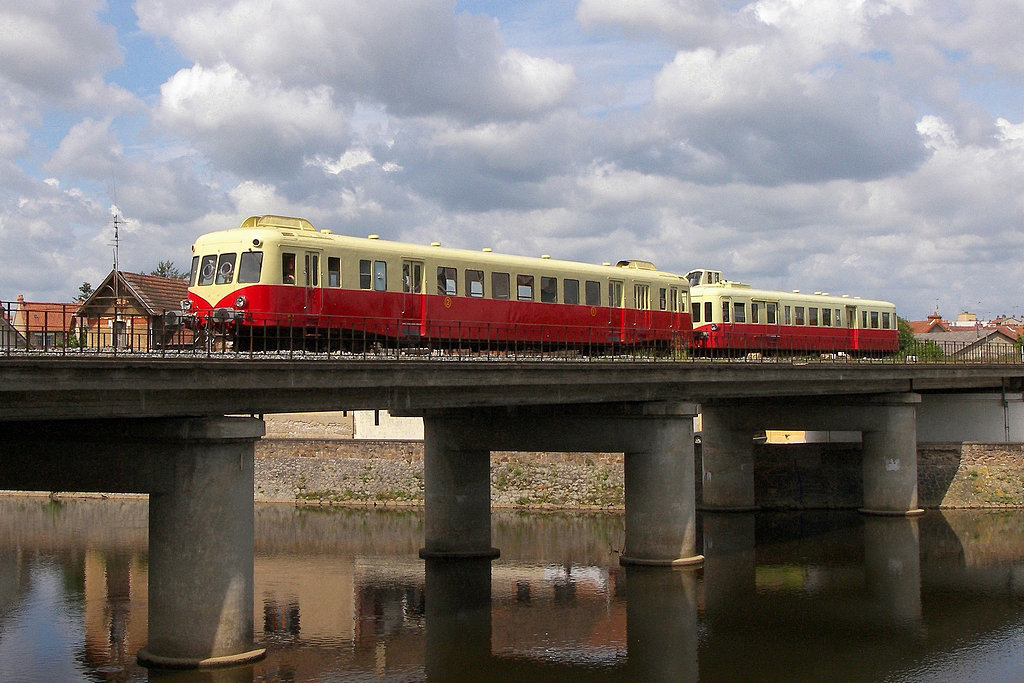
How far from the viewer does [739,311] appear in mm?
51656

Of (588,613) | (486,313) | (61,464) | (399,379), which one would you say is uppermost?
(486,313)

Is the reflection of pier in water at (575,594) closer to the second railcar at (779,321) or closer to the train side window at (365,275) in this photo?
the second railcar at (779,321)

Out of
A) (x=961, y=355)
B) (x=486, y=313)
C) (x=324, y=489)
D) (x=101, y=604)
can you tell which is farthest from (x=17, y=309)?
(x=961, y=355)

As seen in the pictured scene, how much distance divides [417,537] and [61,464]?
900 inches

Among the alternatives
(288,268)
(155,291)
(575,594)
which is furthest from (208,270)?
(155,291)

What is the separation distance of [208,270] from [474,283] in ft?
27.8

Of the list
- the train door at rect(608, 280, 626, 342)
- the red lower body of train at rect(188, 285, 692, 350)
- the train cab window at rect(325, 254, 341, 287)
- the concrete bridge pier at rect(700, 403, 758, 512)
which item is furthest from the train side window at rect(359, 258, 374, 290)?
the concrete bridge pier at rect(700, 403, 758, 512)

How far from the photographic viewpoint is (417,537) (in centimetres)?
4550

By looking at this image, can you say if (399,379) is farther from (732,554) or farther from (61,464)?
(732,554)

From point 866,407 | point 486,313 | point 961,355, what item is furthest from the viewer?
point 961,355

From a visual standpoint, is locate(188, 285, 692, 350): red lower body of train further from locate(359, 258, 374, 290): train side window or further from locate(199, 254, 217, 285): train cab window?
locate(199, 254, 217, 285): train cab window

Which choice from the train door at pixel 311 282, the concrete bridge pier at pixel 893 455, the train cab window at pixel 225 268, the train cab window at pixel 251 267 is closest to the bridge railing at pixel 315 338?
the train door at pixel 311 282

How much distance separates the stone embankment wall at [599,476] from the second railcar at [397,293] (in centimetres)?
1303

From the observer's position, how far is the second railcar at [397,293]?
29.0 m
